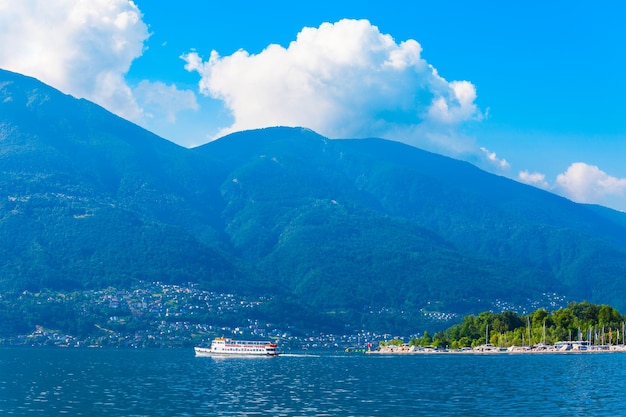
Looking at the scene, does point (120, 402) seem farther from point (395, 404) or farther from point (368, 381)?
point (368, 381)

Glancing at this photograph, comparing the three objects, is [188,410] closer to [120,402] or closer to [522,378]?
[120,402]

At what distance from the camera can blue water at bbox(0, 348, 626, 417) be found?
91562 mm

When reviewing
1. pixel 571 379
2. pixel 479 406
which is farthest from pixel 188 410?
pixel 571 379

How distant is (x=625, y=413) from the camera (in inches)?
3494

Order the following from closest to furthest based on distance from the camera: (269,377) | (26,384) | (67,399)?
(67,399) < (26,384) < (269,377)

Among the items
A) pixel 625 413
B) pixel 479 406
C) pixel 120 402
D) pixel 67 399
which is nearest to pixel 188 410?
pixel 120 402

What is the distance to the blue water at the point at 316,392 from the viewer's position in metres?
91.6

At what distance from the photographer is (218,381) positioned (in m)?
137

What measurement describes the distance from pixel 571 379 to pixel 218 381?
54.7 meters

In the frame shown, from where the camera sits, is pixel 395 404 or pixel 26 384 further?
pixel 26 384

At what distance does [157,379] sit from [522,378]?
189ft

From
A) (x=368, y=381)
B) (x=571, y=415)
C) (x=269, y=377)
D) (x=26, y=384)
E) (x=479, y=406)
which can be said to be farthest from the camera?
(x=269, y=377)

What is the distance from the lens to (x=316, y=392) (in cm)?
11338

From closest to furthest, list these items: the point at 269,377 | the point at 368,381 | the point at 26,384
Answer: the point at 26,384, the point at 368,381, the point at 269,377
